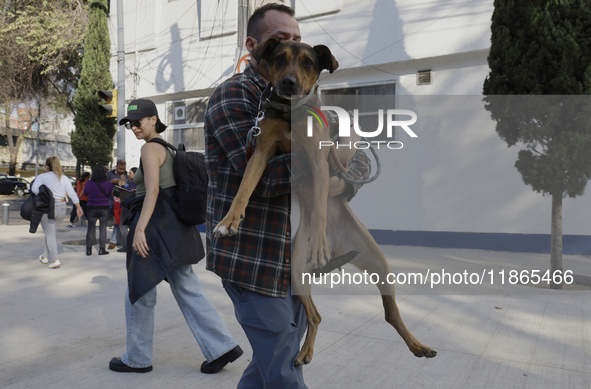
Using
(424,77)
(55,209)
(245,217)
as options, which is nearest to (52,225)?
(55,209)

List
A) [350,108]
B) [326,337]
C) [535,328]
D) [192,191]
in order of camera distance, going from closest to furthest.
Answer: [350,108], [192,191], [326,337], [535,328]

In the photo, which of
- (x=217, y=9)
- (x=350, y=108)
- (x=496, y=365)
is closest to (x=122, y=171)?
(x=217, y=9)

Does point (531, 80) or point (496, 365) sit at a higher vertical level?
point (531, 80)

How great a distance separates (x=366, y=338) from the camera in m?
4.21

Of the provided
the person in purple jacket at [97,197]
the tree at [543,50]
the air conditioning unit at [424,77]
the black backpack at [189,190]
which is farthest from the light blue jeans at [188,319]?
the air conditioning unit at [424,77]

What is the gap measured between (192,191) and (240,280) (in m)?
1.72

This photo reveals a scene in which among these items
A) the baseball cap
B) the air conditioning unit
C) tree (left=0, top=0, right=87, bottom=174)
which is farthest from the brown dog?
tree (left=0, top=0, right=87, bottom=174)

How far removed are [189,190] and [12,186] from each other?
112 feet

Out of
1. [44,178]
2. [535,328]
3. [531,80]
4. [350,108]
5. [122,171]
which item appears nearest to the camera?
[350,108]

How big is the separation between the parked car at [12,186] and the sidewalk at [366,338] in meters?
29.6

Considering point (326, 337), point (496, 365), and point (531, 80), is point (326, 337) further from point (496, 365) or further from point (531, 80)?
point (531, 80)

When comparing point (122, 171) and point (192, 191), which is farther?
point (122, 171)

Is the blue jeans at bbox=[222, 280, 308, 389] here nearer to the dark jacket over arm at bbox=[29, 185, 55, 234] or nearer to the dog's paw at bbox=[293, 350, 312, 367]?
the dog's paw at bbox=[293, 350, 312, 367]

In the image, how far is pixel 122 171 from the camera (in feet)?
32.3
